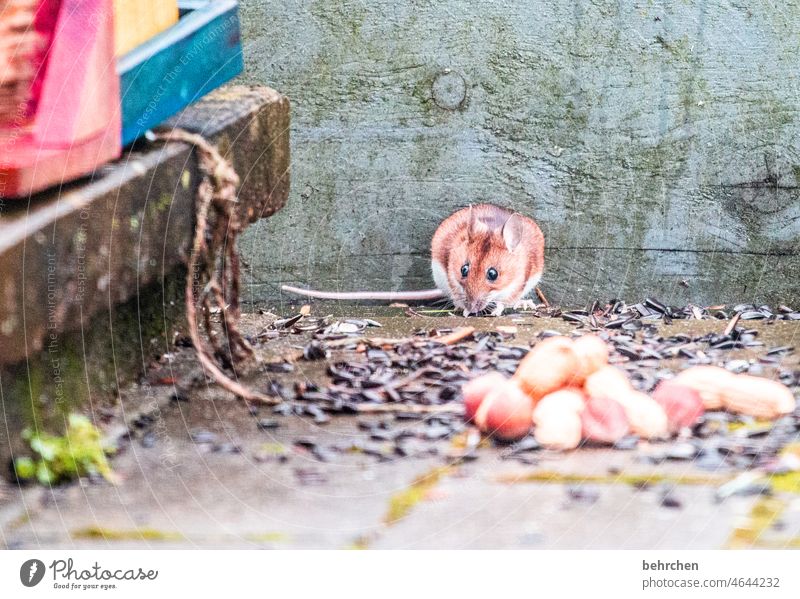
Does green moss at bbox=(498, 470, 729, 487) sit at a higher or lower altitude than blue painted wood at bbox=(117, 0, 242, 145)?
lower

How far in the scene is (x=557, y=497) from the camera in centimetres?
87

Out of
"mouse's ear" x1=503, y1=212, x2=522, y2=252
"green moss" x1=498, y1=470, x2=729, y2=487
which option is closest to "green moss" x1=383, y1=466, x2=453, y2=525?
"green moss" x1=498, y1=470, x2=729, y2=487

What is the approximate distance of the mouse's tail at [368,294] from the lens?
1.84 m

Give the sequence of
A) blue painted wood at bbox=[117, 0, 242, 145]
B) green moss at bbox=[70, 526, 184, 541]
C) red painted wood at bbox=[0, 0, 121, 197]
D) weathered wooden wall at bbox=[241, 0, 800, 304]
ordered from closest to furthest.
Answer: green moss at bbox=[70, 526, 184, 541], red painted wood at bbox=[0, 0, 121, 197], blue painted wood at bbox=[117, 0, 242, 145], weathered wooden wall at bbox=[241, 0, 800, 304]

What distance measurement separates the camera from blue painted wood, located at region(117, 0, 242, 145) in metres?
1.08

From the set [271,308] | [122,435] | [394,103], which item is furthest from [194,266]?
[394,103]

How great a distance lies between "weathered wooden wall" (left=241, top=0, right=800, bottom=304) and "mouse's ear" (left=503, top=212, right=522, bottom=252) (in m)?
0.04

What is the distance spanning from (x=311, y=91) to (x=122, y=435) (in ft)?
3.20

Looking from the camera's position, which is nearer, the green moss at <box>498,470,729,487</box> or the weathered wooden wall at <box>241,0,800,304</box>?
the green moss at <box>498,470,729,487</box>

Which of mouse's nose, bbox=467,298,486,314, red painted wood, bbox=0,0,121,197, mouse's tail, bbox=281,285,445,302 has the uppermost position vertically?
red painted wood, bbox=0,0,121,197

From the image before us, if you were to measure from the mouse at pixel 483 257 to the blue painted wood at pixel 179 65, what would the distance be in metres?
0.76

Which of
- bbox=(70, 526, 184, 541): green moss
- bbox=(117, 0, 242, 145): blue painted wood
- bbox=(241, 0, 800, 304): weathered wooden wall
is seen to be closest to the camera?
bbox=(70, 526, 184, 541): green moss

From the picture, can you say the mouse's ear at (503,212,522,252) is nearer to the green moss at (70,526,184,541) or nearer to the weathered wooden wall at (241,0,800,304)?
the weathered wooden wall at (241,0,800,304)

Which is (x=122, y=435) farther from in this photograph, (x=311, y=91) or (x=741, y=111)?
(x=741, y=111)
